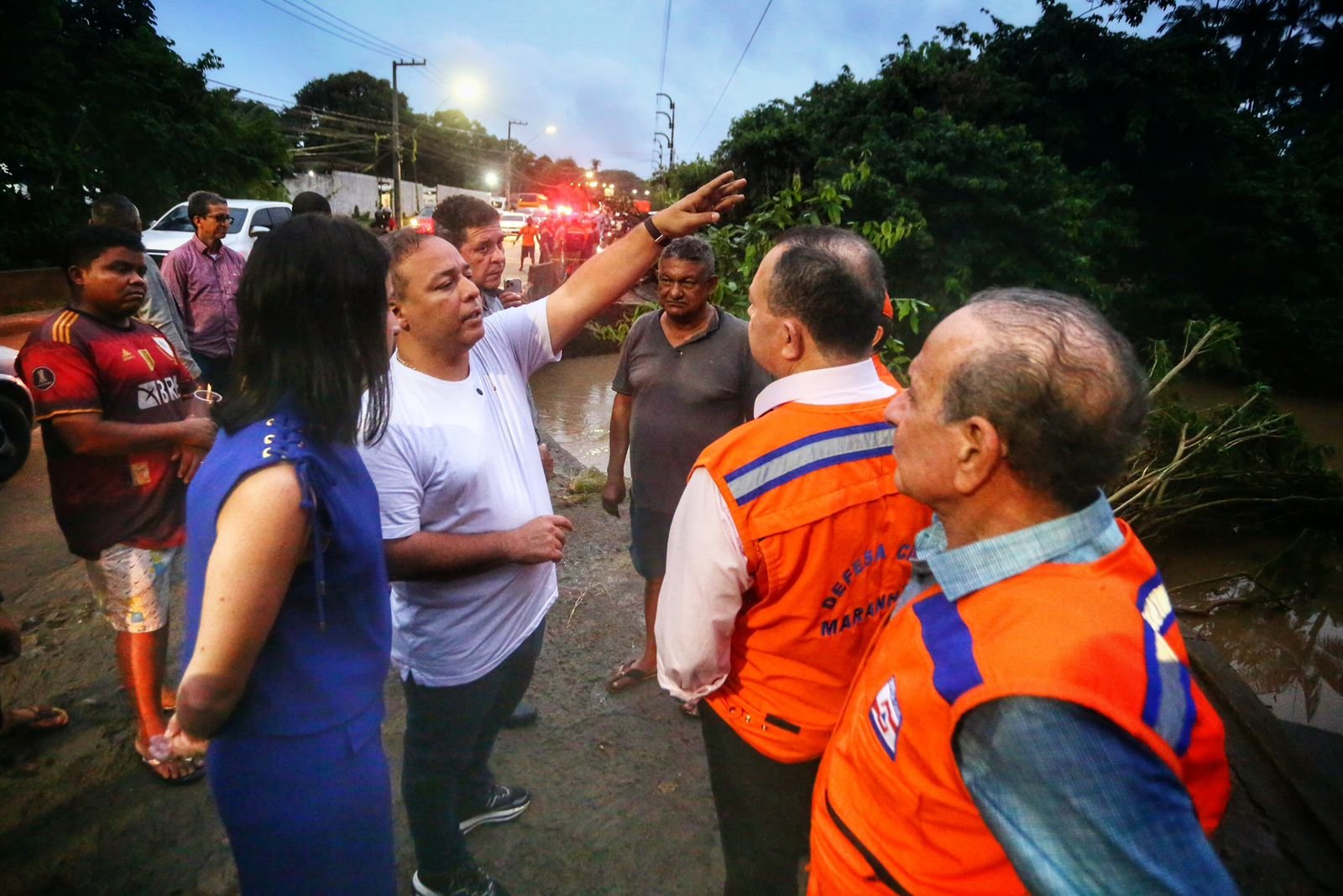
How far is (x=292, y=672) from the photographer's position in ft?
4.39

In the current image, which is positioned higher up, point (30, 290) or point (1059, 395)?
point (1059, 395)

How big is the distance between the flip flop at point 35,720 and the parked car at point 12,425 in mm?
3589

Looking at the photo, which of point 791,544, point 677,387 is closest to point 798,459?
point 791,544

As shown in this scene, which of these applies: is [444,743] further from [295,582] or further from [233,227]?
[233,227]

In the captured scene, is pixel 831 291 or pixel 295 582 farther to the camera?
pixel 831 291

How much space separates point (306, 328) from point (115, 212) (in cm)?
404

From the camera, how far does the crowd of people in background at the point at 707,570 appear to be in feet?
2.86

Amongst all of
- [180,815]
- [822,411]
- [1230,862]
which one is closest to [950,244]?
[1230,862]

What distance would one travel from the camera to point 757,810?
1741 millimetres

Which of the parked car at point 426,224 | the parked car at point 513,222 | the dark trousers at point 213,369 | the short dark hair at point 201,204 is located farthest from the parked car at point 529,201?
the dark trousers at point 213,369

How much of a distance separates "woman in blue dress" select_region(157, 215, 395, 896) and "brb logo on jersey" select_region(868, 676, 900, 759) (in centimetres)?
94

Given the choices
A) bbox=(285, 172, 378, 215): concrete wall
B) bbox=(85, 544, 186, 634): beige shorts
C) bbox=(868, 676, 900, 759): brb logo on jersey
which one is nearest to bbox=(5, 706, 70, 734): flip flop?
bbox=(85, 544, 186, 634): beige shorts

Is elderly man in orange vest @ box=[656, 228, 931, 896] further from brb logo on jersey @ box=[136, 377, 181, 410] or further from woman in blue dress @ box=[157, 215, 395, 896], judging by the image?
brb logo on jersey @ box=[136, 377, 181, 410]

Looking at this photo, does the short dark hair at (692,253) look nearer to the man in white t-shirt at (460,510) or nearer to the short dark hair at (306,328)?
the man in white t-shirt at (460,510)
